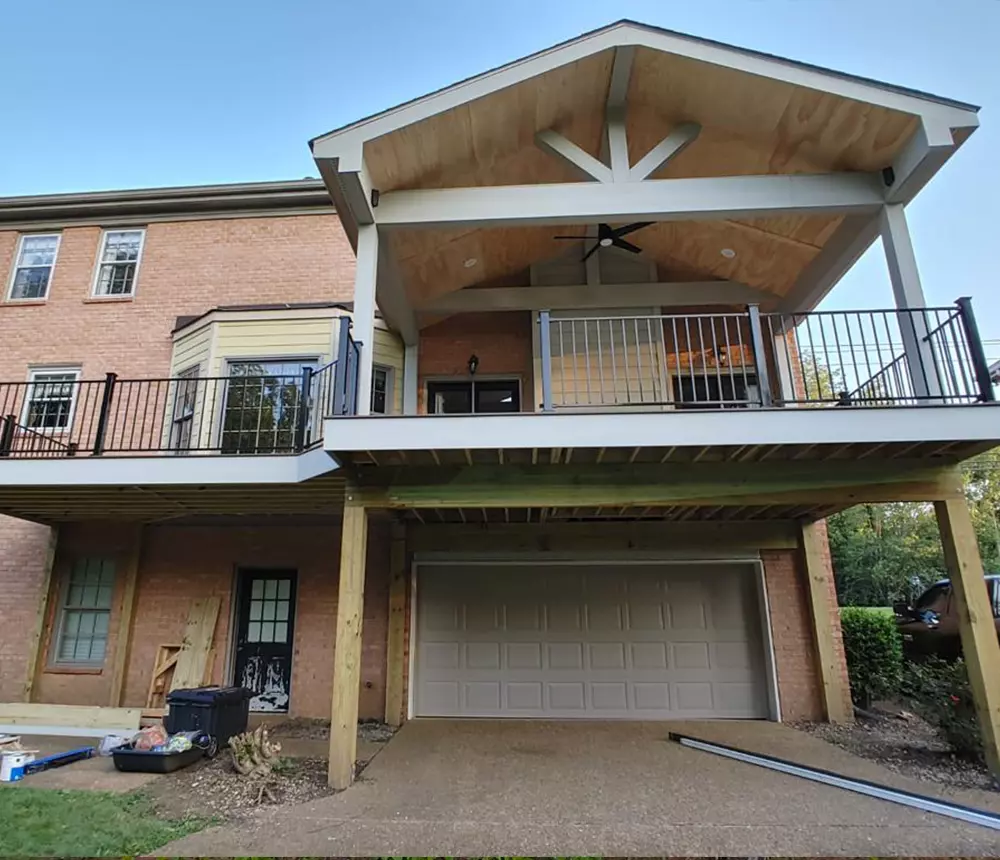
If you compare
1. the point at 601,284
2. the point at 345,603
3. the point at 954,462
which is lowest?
the point at 345,603

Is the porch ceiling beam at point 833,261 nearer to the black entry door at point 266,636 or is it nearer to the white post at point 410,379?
the white post at point 410,379

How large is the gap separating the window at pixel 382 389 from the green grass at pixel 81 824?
5149 millimetres

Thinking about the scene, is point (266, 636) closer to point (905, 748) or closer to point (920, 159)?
point (905, 748)

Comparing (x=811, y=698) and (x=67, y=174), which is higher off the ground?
(x=67, y=174)

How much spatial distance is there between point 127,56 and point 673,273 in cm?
1155

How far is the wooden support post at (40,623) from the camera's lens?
326 inches

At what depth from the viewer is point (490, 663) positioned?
8.02 meters

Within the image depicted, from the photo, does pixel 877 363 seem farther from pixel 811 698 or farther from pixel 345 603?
pixel 345 603

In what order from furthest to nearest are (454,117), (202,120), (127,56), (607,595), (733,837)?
(202,120), (127,56), (607,595), (454,117), (733,837)

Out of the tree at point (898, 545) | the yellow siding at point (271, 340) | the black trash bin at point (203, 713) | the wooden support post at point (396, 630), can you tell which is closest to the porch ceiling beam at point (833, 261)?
the wooden support post at point (396, 630)

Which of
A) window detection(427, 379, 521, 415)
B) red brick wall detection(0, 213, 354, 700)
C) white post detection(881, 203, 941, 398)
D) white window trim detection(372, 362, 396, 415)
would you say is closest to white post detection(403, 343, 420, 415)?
white window trim detection(372, 362, 396, 415)

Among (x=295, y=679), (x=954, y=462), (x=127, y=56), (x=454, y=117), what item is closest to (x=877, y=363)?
(x=954, y=462)

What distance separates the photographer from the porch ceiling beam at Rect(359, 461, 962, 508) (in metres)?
5.46

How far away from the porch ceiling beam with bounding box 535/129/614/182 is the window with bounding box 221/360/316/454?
3996mm
